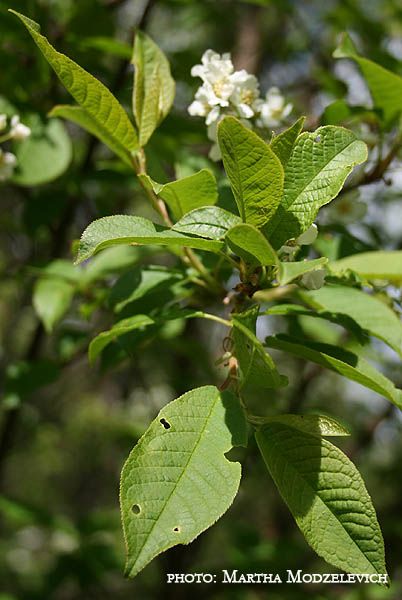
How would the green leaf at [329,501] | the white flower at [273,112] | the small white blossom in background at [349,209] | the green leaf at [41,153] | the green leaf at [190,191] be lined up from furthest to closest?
the green leaf at [41,153], the small white blossom in background at [349,209], the white flower at [273,112], the green leaf at [190,191], the green leaf at [329,501]

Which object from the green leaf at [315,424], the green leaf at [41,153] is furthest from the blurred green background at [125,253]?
the green leaf at [315,424]

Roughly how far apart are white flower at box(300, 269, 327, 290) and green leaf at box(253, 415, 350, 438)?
0.70 feet

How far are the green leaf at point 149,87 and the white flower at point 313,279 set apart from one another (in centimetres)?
39

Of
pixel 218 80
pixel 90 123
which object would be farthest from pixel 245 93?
pixel 90 123

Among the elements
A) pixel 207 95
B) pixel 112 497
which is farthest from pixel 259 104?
pixel 112 497

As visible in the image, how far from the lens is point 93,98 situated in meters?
0.88

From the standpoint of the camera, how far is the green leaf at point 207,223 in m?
0.77

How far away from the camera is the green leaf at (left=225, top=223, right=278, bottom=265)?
0.69 meters

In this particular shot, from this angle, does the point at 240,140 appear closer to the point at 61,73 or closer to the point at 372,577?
the point at 61,73

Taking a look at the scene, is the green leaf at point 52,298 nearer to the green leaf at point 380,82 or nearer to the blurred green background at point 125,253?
the blurred green background at point 125,253

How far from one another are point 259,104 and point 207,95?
0.14 meters

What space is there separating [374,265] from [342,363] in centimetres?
29

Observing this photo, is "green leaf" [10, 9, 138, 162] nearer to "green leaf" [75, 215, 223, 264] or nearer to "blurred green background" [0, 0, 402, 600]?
"blurred green background" [0, 0, 402, 600]

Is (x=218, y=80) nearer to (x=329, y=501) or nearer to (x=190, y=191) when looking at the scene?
(x=190, y=191)
